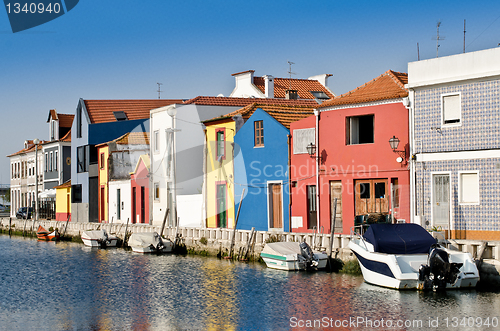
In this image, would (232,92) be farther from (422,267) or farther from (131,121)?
(422,267)

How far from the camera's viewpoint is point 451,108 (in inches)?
962

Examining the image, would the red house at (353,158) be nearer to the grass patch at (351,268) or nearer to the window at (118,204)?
the grass patch at (351,268)

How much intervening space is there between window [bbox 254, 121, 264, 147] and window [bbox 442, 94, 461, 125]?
11339 millimetres

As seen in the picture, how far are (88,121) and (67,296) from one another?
113ft

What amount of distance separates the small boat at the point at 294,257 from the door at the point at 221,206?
32.6 ft

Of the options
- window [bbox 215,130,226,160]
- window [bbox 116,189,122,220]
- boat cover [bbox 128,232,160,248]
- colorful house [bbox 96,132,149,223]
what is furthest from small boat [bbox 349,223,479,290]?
colorful house [bbox 96,132,149,223]

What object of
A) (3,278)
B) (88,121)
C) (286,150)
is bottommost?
(3,278)

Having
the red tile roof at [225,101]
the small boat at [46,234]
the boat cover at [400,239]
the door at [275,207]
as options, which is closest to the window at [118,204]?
the small boat at [46,234]

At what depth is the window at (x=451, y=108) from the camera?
24.2 meters

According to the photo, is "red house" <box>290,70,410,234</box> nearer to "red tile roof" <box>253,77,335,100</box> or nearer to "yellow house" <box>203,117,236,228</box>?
"yellow house" <box>203,117,236,228</box>

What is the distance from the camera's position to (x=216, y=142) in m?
37.4

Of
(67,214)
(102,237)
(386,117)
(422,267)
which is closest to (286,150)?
(386,117)

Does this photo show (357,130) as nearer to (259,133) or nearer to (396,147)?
(396,147)

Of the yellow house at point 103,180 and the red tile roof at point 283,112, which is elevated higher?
Answer: the red tile roof at point 283,112
